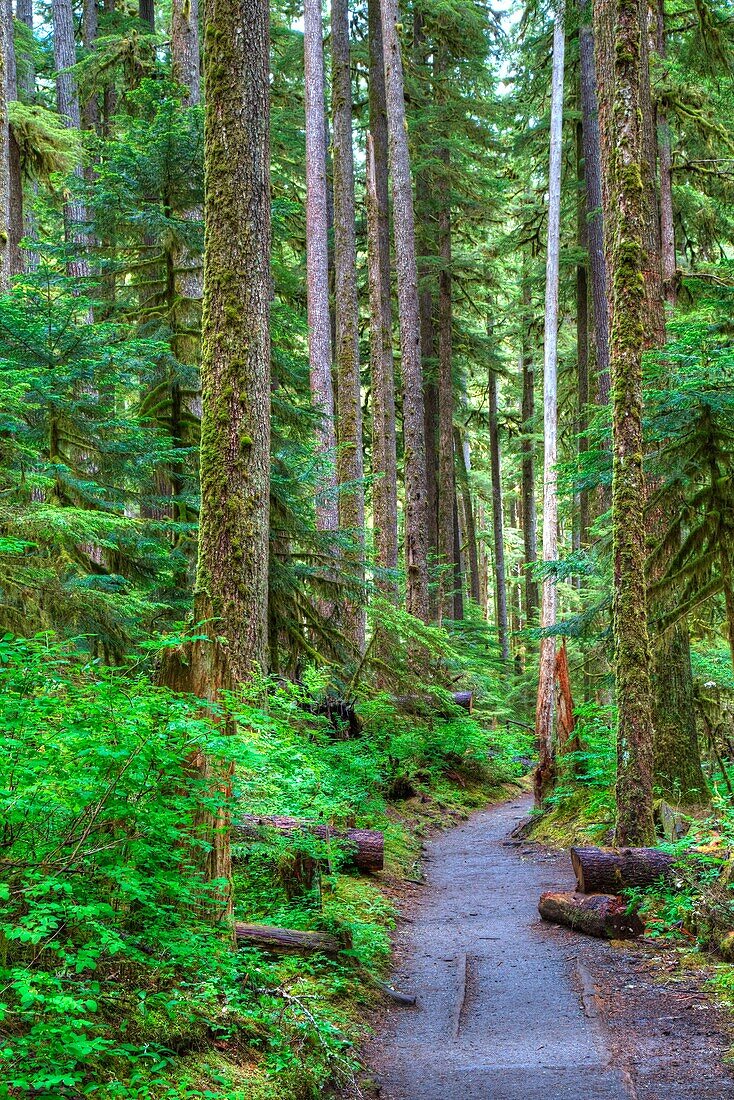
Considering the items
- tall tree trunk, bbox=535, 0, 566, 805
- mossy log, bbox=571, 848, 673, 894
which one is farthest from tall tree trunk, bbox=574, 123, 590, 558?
mossy log, bbox=571, 848, 673, 894

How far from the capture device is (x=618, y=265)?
9508 mm

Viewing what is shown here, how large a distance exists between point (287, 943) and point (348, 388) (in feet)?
43.0

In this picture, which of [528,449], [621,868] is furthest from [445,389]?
[621,868]

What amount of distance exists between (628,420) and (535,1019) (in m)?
5.89

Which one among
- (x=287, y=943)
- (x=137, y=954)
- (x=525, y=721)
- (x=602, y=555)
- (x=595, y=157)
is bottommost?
(x=525, y=721)

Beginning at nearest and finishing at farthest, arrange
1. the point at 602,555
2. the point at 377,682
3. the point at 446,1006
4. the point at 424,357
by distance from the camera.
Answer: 1. the point at 446,1006
2. the point at 602,555
3. the point at 377,682
4. the point at 424,357

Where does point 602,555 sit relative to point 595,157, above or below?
below

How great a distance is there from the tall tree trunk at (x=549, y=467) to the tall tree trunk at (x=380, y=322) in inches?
130

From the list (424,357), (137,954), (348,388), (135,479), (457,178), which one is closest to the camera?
(137,954)

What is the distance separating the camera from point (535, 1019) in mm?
6219

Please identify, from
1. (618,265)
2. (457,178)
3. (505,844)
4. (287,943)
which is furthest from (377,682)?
(457,178)

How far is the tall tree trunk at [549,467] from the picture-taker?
52.6ft

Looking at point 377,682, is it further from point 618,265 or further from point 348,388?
point 618,265

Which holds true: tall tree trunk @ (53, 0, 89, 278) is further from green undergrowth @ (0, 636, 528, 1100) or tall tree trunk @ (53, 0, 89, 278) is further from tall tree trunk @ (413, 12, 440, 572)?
green undergrowth @ (0, 636, 528, 1100)
